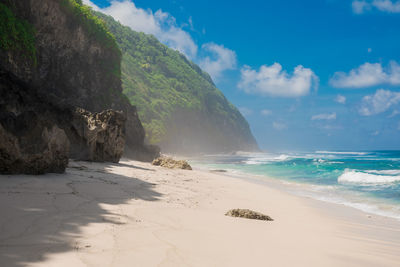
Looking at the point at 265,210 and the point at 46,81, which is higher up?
the point at 46,81

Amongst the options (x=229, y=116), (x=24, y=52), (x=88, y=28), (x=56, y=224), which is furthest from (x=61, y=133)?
(x=229, y=116)

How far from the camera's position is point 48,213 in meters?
3.56

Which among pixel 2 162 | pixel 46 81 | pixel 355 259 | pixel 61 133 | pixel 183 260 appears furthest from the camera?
pixel 46 81

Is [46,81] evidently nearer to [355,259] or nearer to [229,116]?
[355,259]

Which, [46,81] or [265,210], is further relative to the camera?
[46,81]

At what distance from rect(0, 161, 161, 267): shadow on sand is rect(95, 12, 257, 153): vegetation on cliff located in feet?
156

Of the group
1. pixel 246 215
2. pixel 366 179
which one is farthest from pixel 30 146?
pixel 366 179

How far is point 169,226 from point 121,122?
1075 centimetres

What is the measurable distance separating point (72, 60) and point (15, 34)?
7.43m

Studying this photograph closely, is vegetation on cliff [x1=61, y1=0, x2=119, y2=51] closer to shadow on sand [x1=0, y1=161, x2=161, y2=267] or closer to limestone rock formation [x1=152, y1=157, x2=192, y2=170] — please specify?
limestone rock formation [x1=152, y1=157, x2=192, y2=170]

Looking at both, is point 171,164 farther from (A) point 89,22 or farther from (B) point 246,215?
(A) point 89,22

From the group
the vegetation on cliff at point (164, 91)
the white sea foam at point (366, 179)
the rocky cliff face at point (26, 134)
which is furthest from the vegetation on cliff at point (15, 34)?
the vegetation on cliff at point (164, 91)

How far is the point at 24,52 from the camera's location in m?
16.0

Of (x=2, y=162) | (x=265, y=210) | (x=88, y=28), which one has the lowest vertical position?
(x=265, y=210)
